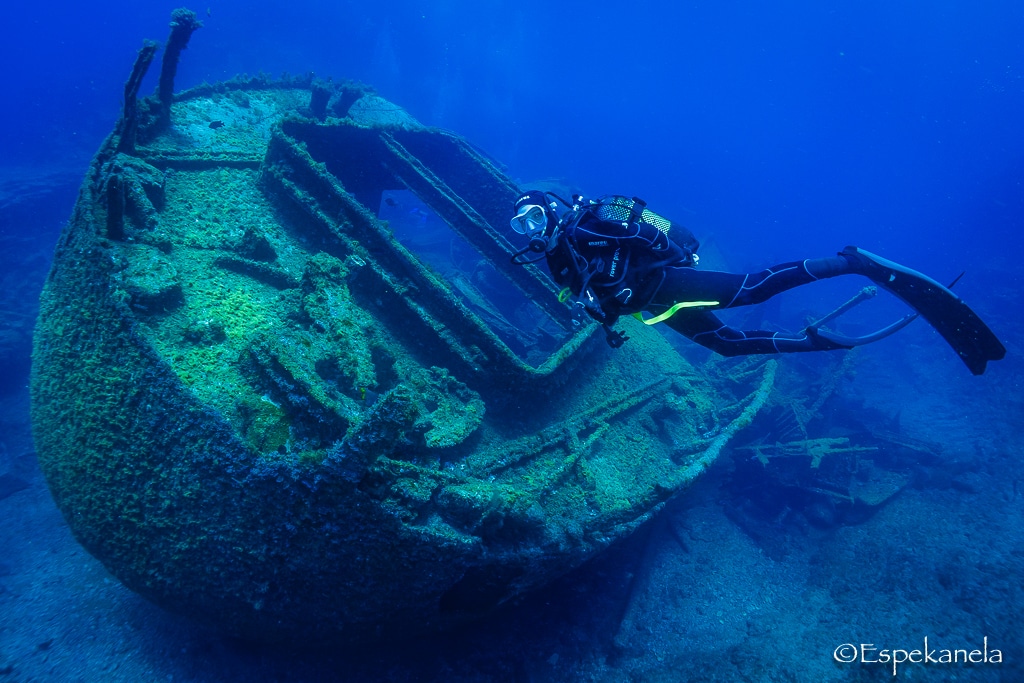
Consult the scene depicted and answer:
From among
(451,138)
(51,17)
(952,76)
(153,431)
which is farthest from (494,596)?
(952,76)

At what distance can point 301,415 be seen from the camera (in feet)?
10.9

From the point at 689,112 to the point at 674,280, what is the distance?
151756mm

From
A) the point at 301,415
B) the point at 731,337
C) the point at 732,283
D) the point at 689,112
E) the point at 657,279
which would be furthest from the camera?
the point at 689,112

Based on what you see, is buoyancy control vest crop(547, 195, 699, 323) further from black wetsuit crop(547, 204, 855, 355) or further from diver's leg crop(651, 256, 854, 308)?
diver's leg crop(651, 256, 854, 308)

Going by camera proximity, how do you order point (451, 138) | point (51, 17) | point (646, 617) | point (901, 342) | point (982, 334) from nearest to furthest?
point (982, 334) < point (646, 617) < point (451, 138) < point (901, 342) < point (51, 17)

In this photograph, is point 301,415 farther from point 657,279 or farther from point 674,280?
point 674,280

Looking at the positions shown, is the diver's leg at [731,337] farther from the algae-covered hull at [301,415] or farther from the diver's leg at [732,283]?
the algae-covered hull at [301,415]

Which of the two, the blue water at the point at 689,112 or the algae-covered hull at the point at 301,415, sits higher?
the blue water at the point at 689,112

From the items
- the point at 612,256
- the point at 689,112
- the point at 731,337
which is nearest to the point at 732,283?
the point at 731,337

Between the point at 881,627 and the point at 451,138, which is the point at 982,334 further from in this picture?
the point at 451,138

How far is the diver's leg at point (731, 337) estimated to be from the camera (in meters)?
4.27

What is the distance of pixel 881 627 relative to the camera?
19.1 feet

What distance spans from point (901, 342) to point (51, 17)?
129604 mm

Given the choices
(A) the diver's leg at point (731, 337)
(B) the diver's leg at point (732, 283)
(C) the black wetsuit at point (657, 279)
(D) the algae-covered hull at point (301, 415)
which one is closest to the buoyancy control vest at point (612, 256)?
(C) the black wetsuit at point (657, 279)
